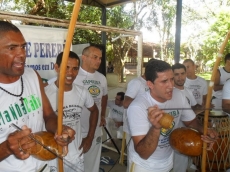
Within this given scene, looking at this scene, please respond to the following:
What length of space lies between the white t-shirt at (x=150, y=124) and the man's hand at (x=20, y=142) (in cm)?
96

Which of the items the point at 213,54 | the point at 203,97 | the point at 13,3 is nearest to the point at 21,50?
the point at 203,97

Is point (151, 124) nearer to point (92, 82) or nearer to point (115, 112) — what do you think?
point (92, 82)

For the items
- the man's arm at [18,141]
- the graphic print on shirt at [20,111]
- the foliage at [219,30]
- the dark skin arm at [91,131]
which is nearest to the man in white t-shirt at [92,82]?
the dark skin arm at [91,131]

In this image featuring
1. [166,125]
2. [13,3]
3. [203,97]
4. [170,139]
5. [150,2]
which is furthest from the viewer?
[150,2]

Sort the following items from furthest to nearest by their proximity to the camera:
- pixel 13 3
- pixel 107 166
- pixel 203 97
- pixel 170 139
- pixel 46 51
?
pixel 13 3 → pixel 107 166 → pixel 203 97 → pixel 46 51 → pixel 170 139

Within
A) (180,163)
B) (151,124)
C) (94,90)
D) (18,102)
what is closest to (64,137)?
(18,102)

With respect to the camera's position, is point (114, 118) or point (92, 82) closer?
point (92, 82)

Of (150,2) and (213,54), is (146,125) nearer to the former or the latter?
(213,54)

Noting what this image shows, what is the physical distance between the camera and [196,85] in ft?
15.4

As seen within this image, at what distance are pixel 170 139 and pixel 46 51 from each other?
6.69ft

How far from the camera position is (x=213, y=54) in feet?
41.5

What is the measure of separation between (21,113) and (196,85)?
11.6 feet

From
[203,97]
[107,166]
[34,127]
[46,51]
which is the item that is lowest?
[107,166]

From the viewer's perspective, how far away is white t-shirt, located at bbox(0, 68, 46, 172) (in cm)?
177
